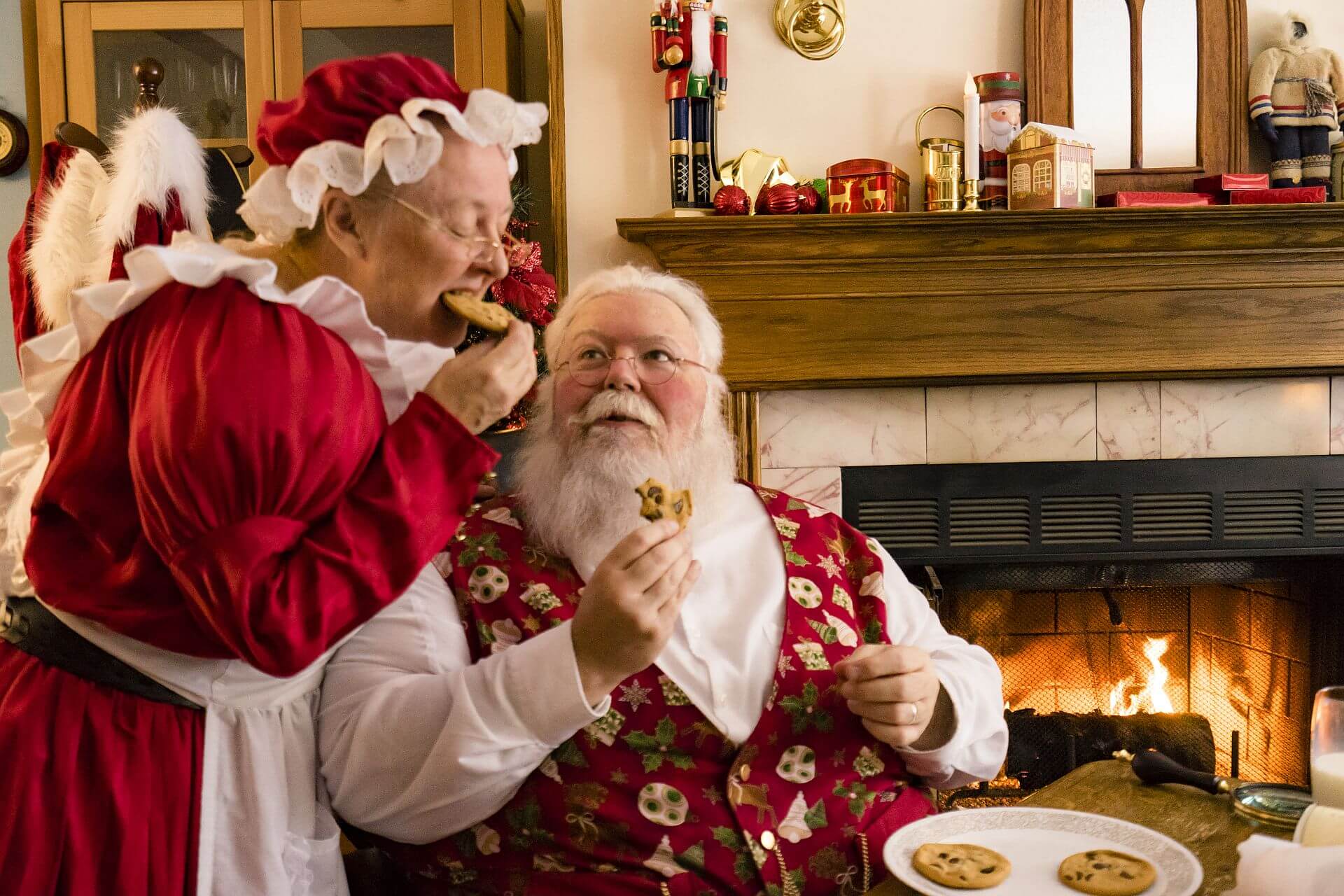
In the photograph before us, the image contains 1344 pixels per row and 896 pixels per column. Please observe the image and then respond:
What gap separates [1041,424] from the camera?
284 centimetres

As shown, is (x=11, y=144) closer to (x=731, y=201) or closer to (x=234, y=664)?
(x=731, y=201)

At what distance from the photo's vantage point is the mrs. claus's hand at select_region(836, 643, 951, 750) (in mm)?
1334

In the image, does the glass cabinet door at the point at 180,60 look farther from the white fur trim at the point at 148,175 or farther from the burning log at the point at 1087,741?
the burning log at the point at 1087,741

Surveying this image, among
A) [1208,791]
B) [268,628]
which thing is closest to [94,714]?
[268,628]

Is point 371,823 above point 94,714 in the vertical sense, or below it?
below

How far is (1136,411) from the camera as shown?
9.32 ft

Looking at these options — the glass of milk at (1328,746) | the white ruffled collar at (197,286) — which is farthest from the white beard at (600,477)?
the glass of milk at (1328,746)

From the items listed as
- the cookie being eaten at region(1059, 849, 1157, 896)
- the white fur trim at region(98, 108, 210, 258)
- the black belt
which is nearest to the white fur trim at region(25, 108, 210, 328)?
the white fur trim at region(98, 108, 210, 258)

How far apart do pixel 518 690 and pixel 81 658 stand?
1.44 feet

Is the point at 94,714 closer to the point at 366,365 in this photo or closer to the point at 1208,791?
the point at 366,365

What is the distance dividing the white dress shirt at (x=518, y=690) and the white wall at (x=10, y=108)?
2.66 metres

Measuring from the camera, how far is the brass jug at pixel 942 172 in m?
2.70

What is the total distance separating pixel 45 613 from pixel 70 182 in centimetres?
52

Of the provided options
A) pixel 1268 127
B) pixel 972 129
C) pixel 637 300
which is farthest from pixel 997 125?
pixel 637 300
